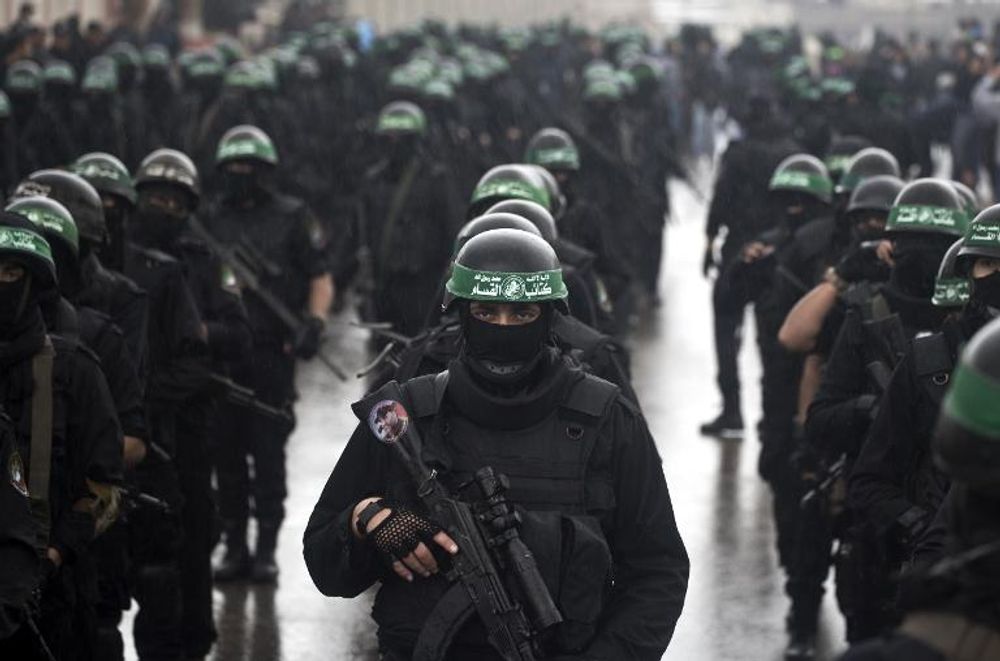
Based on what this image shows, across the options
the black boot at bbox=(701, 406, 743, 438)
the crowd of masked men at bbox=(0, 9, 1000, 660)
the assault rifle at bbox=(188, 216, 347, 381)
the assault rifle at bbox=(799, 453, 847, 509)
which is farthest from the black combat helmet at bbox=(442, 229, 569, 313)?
the black boot at bbox=(701, 406, 743, 438)

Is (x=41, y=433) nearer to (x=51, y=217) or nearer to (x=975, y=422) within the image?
(x=51, y=217)

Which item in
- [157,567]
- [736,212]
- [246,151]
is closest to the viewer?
[157,567]

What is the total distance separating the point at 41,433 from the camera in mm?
6012

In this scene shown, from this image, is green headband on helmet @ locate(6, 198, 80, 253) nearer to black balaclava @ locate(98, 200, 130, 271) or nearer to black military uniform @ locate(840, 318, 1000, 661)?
black balaclava @ locate(98, 200, 130, 271)

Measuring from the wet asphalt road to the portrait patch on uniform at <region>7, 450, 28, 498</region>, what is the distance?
11.4ft

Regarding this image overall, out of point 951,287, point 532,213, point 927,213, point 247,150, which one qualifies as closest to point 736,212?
point 247,150

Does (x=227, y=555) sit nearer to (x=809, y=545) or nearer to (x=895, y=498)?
(x=809, y=545)

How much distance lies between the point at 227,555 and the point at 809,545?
277cm

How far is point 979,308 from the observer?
20.3 feet

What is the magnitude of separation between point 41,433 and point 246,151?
463cm

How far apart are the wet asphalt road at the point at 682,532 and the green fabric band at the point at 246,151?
178cm

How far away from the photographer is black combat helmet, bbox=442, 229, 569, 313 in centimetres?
532

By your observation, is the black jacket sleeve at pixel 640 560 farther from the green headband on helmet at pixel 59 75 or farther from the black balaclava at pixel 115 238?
the green headband on helmet at pixel 59 75

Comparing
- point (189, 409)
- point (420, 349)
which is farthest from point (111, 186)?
point (420, 349)
